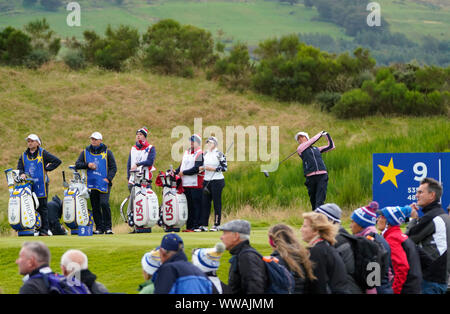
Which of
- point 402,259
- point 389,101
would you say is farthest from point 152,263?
point 389,101

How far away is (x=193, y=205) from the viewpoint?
1524 cm

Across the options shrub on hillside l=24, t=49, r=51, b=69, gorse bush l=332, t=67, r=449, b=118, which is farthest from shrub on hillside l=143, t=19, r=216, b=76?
gorse bush l=332, t=67, r=449, b=118

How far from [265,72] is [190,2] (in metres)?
116

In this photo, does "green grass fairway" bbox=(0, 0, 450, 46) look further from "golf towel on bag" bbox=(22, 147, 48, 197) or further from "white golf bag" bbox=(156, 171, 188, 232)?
"white golf bag" bbox=(156, 171, 188, 232)

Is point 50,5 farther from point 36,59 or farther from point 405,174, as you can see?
point 405,174

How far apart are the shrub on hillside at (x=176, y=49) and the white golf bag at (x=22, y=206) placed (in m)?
38.2

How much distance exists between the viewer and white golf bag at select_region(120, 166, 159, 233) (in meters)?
14.6

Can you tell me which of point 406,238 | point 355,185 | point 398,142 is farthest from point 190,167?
point 398,142

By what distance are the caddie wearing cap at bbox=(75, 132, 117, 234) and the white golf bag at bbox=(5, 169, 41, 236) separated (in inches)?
39.2

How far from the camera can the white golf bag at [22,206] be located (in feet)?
46.7

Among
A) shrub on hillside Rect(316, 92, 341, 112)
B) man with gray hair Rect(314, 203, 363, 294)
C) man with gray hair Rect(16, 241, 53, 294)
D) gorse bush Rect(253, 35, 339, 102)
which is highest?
man with gray hair Rect(16, 241, 53, 294)

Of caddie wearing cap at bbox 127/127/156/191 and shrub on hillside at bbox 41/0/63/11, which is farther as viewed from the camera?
shrub on hillside at bbox 41/0/63/11

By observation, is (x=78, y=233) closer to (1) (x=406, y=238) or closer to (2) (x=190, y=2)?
(1) (x=406, y=238)
